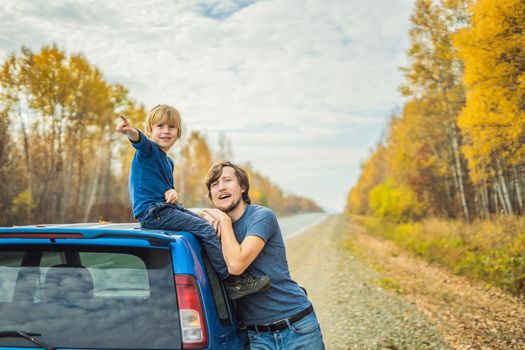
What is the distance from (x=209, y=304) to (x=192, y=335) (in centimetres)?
21

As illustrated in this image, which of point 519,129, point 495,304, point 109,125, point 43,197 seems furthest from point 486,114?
point 109,125

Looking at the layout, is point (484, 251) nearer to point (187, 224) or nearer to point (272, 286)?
point (272, 286)

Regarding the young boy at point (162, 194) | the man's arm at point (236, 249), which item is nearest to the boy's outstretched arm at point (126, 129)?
the young boy at point (162, 194)

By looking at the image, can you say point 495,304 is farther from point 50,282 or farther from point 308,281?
point 50,282

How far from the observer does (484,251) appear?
13664 mm

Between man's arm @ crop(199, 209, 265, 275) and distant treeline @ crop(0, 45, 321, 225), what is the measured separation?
2048cm

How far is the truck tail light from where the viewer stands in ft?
7.68

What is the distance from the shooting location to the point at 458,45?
603 inches

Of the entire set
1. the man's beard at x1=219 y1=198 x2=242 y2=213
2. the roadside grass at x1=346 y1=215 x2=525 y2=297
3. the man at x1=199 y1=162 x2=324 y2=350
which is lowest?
the roadside grass at x1=346 y1=215 x2=525 y2=297

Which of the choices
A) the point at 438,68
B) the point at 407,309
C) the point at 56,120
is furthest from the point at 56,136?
the point at 407,309

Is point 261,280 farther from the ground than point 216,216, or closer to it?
closer to it

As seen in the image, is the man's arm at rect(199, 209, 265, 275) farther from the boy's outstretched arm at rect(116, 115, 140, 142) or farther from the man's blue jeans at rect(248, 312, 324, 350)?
the boy's outstretched arm at rect(116, 115, 140, 142)

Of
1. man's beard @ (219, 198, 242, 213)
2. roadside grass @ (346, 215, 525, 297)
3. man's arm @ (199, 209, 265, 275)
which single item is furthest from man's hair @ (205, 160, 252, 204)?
roadside grass @ (346, 215, 525, 297)

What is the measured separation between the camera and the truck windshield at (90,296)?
2.29 m
